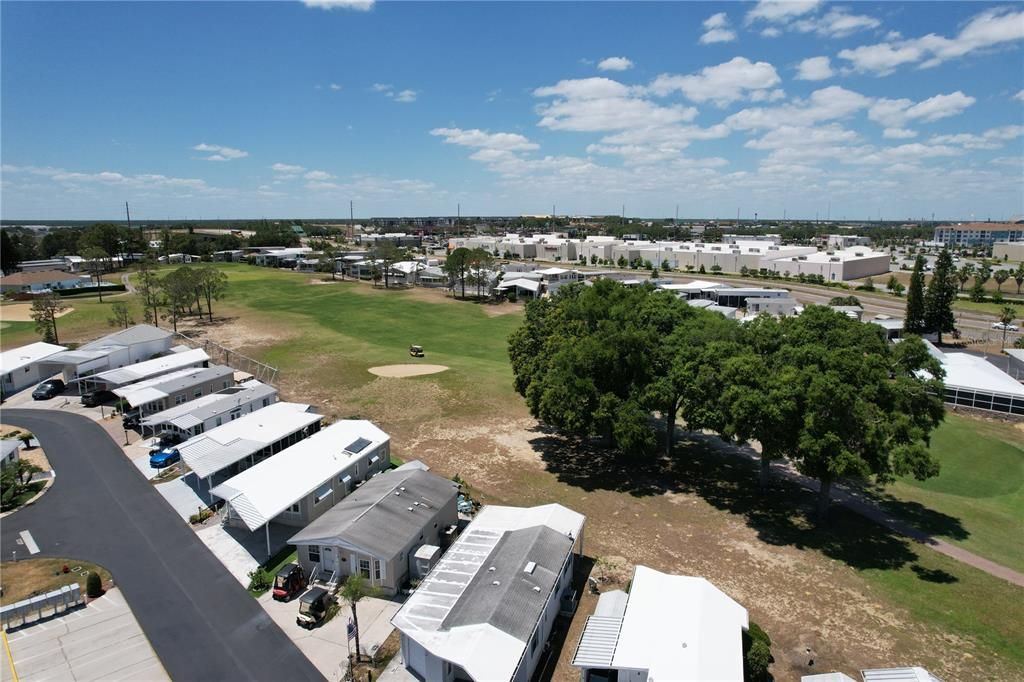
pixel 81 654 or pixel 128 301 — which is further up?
pixel 128 301

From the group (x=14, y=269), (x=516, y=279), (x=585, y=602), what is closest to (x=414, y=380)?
(x=585, y=602)

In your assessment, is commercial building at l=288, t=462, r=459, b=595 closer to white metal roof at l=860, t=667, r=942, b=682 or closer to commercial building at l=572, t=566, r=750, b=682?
commercial building at l=572, t=566, r=750, b=682

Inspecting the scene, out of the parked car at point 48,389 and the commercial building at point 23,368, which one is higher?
the commercial building at point 23,368

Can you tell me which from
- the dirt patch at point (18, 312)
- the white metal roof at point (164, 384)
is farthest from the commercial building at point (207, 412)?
the dirt patch at point (18, 312)

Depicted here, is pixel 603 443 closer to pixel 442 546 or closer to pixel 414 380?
pixel 442 546

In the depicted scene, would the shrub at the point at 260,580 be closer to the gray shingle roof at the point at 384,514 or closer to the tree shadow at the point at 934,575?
the gray shingle roof at the point at 384,514

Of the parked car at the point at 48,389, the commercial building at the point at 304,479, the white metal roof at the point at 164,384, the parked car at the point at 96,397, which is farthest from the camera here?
the parked car at the point at 48,389

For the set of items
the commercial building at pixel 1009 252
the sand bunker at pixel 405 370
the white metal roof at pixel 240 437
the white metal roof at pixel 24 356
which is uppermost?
the commercial building at pixel 1009 252
